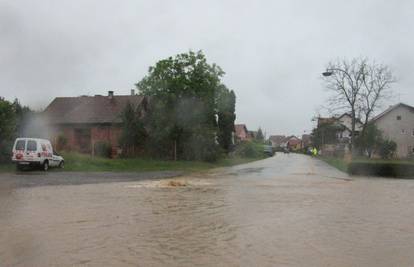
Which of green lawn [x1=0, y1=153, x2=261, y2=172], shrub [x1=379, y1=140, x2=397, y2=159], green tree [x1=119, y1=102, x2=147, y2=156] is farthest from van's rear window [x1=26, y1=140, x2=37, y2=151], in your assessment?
shrub [x1=379, y1=140, x2=397, y2=159]

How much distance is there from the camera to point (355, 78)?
173ft

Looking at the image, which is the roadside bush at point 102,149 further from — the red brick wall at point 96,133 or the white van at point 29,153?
the white van at point 29,153

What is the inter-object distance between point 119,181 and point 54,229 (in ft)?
40.9

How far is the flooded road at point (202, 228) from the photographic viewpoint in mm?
8156

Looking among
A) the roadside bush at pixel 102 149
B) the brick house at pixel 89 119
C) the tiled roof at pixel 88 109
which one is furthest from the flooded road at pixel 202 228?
the tiled roof at pixel 88 109

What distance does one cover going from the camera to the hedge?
29469 mm

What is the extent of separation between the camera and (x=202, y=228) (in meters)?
10.9

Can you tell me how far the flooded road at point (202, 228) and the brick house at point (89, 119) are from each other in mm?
29174

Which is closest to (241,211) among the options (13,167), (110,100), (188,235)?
(188,235)

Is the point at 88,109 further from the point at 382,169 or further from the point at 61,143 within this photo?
the point at 382,169

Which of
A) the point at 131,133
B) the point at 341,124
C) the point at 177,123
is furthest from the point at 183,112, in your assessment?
the point at 341,124

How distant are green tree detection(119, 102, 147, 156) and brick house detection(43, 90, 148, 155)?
260 cm

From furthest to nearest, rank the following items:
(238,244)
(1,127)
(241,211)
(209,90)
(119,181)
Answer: (209,90), (1,127), (119,181), (241,211), (238,244)

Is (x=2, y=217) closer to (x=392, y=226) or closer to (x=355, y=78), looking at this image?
(x=392, y=226)
